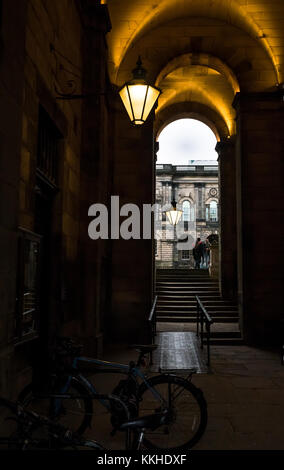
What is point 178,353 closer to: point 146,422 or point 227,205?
point 146,422

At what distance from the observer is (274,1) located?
9.82 m

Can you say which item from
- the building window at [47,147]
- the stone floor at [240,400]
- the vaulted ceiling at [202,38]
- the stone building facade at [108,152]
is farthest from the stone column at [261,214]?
the building window at [47,147]

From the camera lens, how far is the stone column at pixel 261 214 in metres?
9.94

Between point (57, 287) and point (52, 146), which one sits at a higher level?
point (52, 146)

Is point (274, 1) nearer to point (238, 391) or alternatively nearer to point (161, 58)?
point (161, 58)

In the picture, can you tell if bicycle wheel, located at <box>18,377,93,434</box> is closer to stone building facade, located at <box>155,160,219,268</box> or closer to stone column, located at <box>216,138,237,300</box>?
stone column, located at <box>216,138,237,300</box>

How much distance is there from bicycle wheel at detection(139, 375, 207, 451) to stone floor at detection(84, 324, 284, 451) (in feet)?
0.53

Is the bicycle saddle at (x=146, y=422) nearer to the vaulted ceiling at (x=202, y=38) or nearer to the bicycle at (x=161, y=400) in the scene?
the bicycle at (x=161, y=400)

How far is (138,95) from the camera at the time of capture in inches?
221

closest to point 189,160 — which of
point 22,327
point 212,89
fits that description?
point 212,89

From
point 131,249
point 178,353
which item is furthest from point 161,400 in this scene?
point 131,249

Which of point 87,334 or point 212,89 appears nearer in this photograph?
point 87,334

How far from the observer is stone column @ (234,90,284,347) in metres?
9.94
